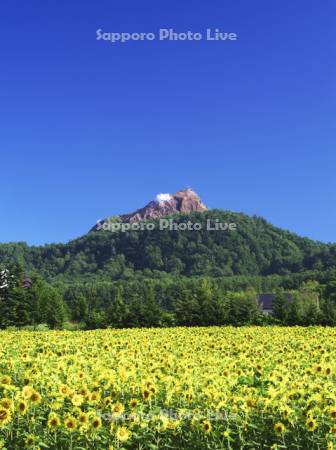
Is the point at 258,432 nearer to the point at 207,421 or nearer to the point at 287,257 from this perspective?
A: the point at 207,421

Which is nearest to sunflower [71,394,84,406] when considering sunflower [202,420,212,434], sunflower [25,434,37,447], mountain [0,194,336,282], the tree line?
sunflower [25,434,37,447]

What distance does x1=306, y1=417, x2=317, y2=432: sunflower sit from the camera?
6.23m

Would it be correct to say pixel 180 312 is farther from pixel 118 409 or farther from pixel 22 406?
pixel 118 409

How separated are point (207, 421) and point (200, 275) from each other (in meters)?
172

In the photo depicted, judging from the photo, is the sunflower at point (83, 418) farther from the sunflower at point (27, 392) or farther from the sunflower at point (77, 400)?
the sunflower at point (27, 392)

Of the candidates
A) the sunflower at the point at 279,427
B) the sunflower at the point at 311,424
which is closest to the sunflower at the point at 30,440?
the sunflower at the point at 279,427

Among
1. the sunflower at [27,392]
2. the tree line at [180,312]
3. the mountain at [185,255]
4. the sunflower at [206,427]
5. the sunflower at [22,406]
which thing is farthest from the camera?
the mountain at [185,255]

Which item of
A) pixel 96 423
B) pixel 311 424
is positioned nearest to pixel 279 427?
pixel 311 424

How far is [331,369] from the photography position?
30.6 ft

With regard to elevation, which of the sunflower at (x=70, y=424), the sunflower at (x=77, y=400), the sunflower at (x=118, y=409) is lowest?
the sunflower at (x=70, y=424)

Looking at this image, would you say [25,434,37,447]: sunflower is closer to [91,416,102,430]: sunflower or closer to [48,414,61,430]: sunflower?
[48,414,61,430]: sunflower

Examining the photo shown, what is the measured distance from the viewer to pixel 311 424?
628 centimetres

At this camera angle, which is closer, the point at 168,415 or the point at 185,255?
the point at 168,415

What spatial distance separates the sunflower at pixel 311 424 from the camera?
6233 mm
